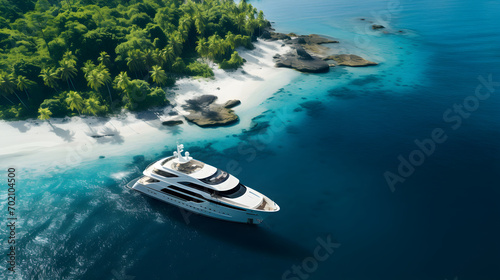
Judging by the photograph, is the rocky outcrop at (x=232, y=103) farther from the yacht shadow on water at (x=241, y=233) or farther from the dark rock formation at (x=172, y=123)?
the yacht shadow on water at (x=241, y=233)

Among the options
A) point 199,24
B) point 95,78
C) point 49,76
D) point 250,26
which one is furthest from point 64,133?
point 250,26

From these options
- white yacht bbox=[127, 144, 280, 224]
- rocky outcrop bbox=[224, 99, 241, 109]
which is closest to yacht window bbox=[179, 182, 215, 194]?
white yacht bbox=[127, 144, 280, 224]

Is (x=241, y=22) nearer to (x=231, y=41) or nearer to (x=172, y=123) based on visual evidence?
(x=231, y=41)

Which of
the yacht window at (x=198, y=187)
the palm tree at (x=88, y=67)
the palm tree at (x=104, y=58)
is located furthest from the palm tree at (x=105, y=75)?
the yacht window at (x=198, y=187)

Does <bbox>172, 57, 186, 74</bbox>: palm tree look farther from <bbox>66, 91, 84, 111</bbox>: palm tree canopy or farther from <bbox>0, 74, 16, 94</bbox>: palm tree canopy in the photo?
<bbox>0, 74, 16, 94</bbox>: palm tree canopy

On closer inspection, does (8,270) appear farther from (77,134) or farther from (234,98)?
(234,98)
